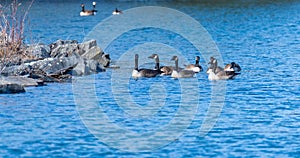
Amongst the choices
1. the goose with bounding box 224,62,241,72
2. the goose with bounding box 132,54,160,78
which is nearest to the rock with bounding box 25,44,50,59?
the goose with bounding box 132,54,160,78

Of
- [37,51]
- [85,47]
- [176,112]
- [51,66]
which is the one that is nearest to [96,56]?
[85,47]

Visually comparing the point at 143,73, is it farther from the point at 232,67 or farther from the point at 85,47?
the point at 85,47

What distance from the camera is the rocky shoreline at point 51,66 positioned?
22.5 meters

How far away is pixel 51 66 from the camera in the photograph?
24.8 meters

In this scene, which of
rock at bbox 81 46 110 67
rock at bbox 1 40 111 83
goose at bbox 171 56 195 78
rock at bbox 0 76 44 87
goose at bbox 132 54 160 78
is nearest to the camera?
rock at bbox 0 76 44 87

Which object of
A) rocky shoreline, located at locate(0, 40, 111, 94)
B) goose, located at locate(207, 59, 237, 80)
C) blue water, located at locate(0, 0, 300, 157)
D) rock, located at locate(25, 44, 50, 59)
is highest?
rock, located at locate(25, 44, 50, 59)

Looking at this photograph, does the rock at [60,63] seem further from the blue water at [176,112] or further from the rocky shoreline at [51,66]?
the blue water at [176,112]

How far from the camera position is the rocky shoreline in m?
22.5

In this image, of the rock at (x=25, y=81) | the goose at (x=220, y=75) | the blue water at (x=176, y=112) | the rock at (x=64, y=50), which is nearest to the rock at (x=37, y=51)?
the rock at (x=64, y=50)

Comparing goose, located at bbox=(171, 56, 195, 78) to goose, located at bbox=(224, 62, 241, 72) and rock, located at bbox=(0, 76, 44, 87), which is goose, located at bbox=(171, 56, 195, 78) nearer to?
goose, located at bbox=(224, 62, 241, 72)

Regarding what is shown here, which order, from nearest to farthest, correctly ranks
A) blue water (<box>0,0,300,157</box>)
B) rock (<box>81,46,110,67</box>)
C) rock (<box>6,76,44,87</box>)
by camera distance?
blue water (<box>0,0,300,157</box>)
rock (<box>6,76,44,87</box>)
rock (<box>81,46,110,67</box>)

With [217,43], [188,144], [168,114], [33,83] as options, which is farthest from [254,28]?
[188,144]

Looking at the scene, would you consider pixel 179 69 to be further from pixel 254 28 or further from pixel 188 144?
pixel 254 28

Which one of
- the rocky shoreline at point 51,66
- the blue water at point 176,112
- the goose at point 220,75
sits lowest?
the blue water at point 176,112
